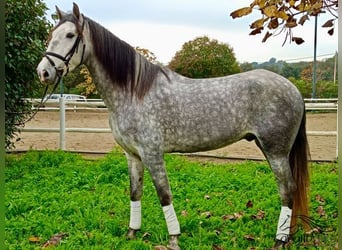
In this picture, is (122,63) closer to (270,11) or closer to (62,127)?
(270,11)

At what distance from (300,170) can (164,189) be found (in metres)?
0.83

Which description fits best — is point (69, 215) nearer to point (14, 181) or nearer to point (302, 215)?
point (14, 181)

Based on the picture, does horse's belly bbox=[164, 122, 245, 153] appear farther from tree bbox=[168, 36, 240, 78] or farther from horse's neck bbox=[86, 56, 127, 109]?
tree bbox=[168, 36, 240, 78]

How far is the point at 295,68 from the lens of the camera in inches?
567

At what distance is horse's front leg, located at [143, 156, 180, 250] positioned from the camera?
2186mm

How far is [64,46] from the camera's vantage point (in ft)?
6.58

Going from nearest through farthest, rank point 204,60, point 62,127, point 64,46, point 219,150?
point 64,46 < point 62,127 < point 219,150 < point 204,60

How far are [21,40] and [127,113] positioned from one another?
7.82 ft

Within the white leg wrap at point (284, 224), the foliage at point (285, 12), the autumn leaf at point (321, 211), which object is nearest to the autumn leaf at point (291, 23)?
the foliage at point (285, 12)

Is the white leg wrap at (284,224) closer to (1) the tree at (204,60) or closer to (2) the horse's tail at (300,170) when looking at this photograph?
(2) the horse's tail at (300,170)

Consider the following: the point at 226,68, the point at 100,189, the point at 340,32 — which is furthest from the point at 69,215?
the point at 226,68

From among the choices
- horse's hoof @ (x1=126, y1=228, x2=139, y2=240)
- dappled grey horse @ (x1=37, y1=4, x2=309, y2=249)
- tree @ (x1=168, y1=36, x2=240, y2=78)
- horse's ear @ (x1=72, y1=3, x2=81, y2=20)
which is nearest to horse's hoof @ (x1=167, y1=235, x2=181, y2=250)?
dappled grey horse @ (x1=37, y1=4, x2=309, y2=249)

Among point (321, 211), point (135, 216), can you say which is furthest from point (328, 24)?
point (321, 211)

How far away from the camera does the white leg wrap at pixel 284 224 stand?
227cm
